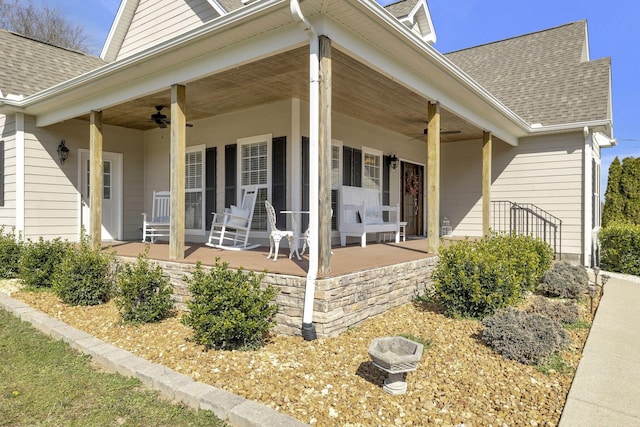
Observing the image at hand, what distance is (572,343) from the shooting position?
339 centimetres

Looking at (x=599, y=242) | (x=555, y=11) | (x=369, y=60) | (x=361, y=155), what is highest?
(x=555, y=11)

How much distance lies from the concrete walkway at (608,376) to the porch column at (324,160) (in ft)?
6.36

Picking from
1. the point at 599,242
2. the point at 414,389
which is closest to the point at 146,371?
the point at 414,389

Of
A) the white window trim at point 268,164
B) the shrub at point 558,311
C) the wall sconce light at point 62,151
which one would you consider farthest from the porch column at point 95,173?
the shrub at point 558,311

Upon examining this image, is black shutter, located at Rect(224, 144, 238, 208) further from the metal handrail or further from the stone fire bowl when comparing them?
the metal handrail

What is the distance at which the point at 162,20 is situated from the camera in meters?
7.97

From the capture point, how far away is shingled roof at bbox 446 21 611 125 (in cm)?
803

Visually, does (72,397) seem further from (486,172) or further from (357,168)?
(486,172)

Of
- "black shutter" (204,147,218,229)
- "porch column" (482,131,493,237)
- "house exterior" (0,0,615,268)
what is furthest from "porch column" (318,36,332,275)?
"porch column" (482,131,493,237)

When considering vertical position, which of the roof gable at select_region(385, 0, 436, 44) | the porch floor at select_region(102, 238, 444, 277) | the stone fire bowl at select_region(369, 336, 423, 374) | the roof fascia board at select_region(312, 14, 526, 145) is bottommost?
the stone fire bowl at select_region(369, 336, 423, 374)

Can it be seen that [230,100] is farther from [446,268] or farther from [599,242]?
[599,242]

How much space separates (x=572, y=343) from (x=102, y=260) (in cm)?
479

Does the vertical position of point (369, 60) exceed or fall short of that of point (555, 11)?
it falls short

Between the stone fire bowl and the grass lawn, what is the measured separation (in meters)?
0.93
